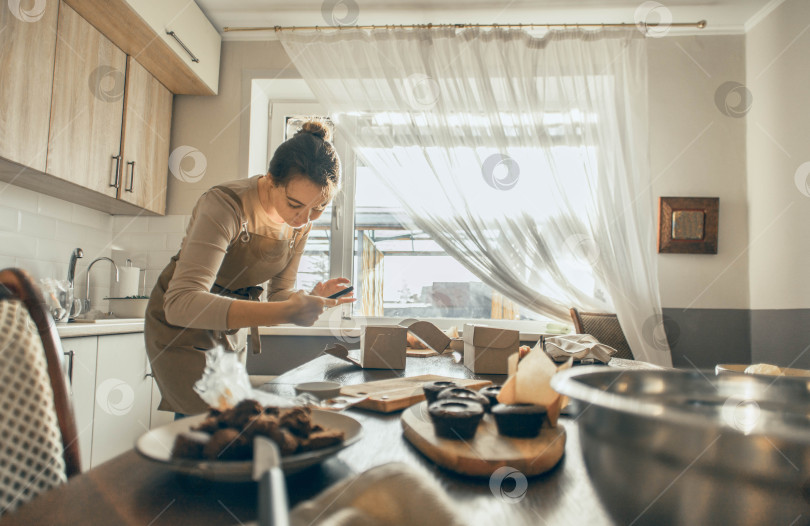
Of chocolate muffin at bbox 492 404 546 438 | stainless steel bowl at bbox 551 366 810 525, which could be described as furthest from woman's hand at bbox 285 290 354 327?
stainless steel bowl at bbox 551 366 810 525

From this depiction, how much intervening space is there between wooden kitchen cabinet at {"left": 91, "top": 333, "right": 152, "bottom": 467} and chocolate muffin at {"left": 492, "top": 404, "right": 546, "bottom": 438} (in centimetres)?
196

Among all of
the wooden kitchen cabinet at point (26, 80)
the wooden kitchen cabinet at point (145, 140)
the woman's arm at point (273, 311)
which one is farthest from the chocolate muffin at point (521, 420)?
the wooden kitchen cabinet at point (145, 140)

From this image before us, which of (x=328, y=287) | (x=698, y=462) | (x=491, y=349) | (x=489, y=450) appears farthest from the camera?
(x=328, y=287)

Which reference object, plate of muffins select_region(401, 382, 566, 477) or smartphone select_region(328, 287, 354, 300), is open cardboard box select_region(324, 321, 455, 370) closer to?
smartphone select_region(328, 287, 354, 300)

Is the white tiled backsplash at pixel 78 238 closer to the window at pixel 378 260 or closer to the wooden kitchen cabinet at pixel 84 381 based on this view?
the wooden kitchen cabinet at pixel 84 381

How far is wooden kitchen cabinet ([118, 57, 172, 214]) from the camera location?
263 centimetres

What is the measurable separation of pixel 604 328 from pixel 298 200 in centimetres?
208

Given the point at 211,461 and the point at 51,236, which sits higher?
the point at 51,236

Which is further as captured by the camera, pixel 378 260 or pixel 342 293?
pixel 378 260

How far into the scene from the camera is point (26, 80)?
1939 millimetres

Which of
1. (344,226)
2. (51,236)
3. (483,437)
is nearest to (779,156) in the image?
(344,226)

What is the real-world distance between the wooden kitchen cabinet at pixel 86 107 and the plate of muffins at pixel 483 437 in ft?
7.23

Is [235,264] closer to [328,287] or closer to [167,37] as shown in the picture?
[328,287]

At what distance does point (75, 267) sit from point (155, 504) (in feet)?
8.58
